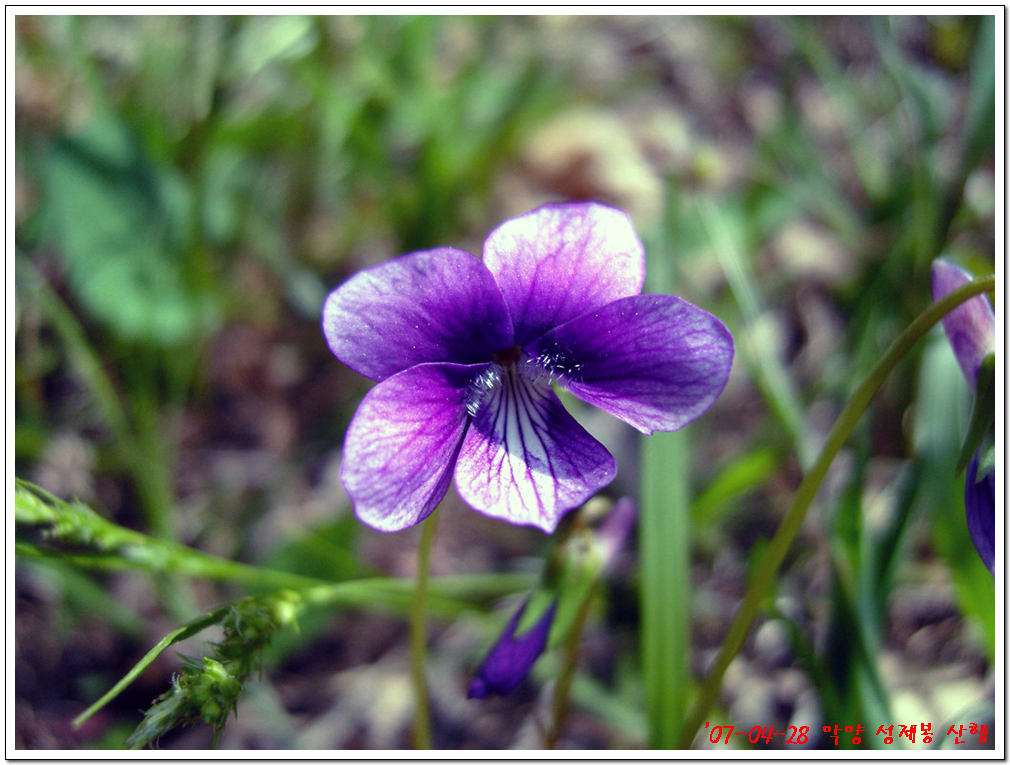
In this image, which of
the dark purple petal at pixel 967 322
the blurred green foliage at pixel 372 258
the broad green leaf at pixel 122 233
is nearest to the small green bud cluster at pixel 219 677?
the blurred green foliage at pixel 372 258

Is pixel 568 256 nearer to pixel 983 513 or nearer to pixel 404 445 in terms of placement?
pixel 404 445

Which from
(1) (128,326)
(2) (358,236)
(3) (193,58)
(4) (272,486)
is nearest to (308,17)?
(3) (193,58)

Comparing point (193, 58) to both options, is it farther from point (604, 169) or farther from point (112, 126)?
point (604, 169)

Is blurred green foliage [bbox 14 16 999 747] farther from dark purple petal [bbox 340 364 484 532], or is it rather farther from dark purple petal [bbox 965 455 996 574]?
dark purple petal [bbox 340 364 484 532]

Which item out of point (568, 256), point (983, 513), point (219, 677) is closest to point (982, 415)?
point (983, 513)

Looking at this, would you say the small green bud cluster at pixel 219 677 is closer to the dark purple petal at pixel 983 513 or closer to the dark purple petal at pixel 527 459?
the dark purple petal at pixel 527 459
